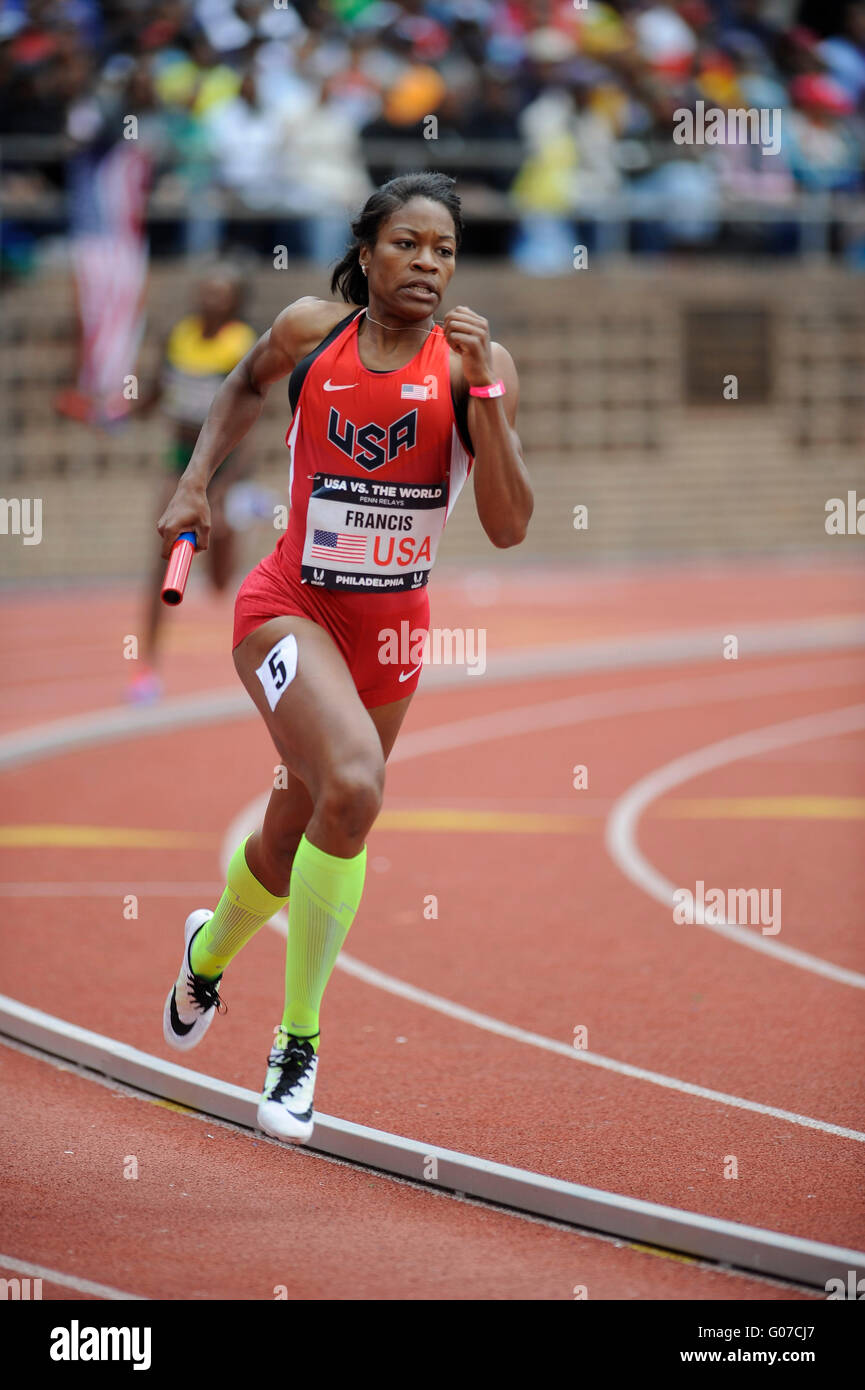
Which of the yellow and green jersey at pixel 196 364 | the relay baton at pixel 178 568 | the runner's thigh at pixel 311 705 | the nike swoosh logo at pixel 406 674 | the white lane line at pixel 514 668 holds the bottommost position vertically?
the runner's thigh at pixel 311 705

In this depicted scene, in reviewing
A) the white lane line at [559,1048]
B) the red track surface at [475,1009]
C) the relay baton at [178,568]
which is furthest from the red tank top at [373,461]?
the white lane line at [559,1048]

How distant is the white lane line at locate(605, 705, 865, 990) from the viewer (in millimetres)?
6582

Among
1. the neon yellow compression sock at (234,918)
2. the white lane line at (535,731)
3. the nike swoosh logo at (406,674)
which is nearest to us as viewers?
the nike swoosh logo at (406,674)

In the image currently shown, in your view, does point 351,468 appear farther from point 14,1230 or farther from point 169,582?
point 14,1230

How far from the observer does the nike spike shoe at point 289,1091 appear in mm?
4191

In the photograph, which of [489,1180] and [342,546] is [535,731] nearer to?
[342,546]

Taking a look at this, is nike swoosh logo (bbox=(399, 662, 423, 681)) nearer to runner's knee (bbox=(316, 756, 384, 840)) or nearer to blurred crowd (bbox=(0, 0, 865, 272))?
runner's knee (bbox=(316, 756, 384, 840))

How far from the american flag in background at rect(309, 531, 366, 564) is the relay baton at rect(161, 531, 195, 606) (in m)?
0.31

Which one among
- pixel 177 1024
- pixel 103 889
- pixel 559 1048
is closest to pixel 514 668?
pixel 103 889

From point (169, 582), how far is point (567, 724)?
7426mm

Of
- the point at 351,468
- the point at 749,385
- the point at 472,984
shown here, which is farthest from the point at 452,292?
the point at 351,468

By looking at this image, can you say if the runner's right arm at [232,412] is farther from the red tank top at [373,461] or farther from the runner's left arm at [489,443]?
the runner's left arm at [489,443]

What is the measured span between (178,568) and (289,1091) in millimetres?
1240

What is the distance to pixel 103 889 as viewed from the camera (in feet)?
24.5
